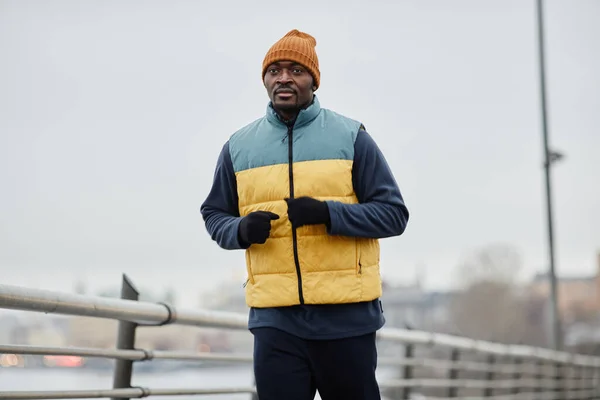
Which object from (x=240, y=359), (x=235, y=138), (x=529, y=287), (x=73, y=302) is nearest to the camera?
(x=235, y=138)

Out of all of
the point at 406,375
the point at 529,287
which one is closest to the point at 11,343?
the point at 406,375

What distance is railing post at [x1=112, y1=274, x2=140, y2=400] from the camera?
501 cm

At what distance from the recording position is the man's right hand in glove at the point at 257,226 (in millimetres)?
3643

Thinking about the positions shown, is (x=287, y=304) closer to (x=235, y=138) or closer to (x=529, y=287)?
(x=235, y=138)

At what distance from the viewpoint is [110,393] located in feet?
15.3

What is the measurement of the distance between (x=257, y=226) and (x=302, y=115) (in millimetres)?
461

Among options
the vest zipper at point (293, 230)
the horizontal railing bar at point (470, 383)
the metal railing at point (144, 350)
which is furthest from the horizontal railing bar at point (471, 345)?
the vest zipper at point (293, 230)

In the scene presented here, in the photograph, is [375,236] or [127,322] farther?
[127,322]

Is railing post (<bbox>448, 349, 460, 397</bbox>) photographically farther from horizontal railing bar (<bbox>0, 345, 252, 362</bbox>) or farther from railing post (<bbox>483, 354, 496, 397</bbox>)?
horizontal railing bar (<bbox>0, 345, 252, 362</bbox>)

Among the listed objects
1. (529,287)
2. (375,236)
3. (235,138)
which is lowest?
(375,236)

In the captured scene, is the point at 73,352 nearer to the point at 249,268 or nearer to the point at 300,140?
Result: the point at 249,268

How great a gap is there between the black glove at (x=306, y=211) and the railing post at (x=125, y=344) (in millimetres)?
1659

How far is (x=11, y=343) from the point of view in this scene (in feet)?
13.5

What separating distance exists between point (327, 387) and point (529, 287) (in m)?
124
